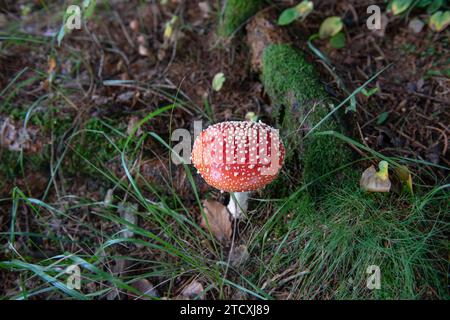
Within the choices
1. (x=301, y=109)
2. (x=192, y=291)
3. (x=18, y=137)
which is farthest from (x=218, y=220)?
Result: (x=18, y=137)

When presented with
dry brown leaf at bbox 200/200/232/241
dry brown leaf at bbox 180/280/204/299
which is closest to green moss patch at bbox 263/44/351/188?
dry brown leaf at bbox 200/200/232/241

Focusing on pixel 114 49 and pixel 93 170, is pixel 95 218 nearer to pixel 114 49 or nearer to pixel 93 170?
pixel 93 170

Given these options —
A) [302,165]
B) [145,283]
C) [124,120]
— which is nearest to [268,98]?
[302,165]

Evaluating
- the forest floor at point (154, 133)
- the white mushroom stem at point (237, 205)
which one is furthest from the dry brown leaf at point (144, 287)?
the white mushroom stem at point (237, 205)

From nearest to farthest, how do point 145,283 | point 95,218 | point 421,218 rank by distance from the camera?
point 421,218 < point 145,283 < point 95,218

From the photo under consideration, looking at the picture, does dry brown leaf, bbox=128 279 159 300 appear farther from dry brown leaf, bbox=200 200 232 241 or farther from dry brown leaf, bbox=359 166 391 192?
dry brown leaf, bbox=359 166 391 192
